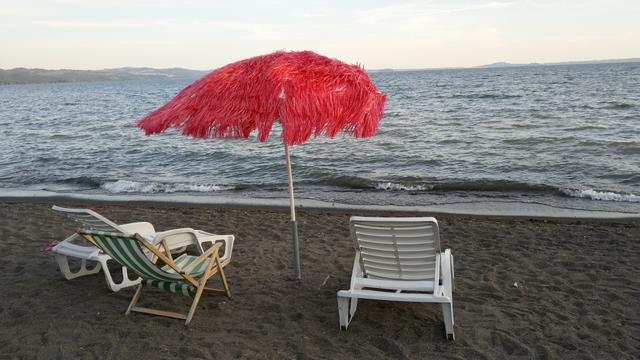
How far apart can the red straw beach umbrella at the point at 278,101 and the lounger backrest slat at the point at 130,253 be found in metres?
0.97

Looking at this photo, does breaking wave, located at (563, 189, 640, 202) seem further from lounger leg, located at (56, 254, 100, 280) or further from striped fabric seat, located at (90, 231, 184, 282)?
lounger leg, located at (56, 254, 100, 280)

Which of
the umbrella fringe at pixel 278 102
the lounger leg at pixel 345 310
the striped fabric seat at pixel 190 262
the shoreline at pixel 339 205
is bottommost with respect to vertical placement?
the shoreline at pixel 339 205

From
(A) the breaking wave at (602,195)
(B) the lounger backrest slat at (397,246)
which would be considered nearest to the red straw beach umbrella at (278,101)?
(B) the lounger backrest slat at (397,246)

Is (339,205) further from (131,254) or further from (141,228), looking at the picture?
(131,254)

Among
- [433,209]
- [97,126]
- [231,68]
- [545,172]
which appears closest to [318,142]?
[545,172]

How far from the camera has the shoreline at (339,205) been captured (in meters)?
9.25

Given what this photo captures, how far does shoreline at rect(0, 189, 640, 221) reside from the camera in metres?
9.25

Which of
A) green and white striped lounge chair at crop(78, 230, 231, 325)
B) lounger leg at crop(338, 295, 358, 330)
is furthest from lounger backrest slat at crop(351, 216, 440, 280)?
green and white striped lounge chair at crop(78, 230, 231, 325)

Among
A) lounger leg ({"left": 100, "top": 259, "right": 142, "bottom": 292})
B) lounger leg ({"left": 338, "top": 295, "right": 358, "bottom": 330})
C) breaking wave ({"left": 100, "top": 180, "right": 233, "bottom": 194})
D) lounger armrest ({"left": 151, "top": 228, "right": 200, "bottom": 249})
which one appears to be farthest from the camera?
breaking wave ({"left": 100, "top": 180, "right": 233, "bottom": 194})

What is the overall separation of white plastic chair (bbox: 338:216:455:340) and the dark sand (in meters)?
0.33

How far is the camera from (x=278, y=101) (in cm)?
439

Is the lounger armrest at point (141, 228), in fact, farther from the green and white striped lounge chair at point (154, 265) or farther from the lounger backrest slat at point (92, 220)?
the green and white striped lounge chair at point (154, 265)

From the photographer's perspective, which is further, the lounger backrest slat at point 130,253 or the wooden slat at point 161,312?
the wooden slat at point 161,312

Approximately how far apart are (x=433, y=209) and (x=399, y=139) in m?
10.3
